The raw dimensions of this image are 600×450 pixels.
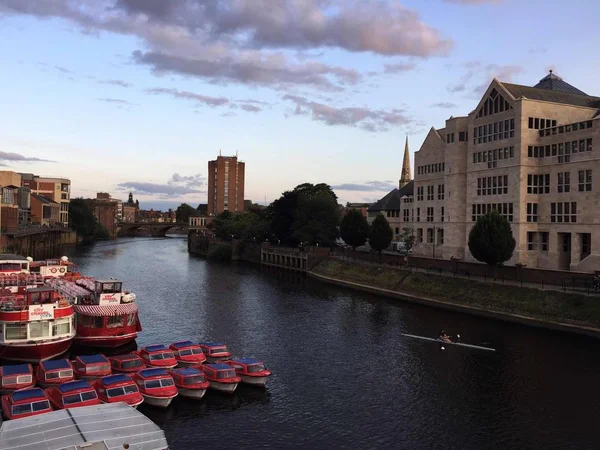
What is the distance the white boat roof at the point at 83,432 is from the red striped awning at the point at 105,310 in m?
26.9

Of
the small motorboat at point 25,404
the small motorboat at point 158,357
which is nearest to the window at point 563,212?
the small motorboat at point 158,357

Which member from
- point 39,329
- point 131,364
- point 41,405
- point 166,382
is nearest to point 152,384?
point 166,382

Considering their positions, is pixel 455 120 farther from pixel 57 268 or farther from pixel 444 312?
pixel 57 268

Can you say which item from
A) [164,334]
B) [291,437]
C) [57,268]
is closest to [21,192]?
[57,268]

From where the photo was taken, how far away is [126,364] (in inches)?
1745

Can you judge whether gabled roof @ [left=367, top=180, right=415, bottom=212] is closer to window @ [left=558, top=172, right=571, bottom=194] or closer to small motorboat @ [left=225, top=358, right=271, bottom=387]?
window @ [left=558, top=172, right=571, bottom=194]

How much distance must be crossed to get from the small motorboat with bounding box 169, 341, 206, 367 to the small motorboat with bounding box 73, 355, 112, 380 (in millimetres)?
6221

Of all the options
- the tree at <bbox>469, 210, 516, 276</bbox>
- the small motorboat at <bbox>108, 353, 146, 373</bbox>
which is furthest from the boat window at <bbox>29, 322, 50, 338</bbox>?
the tree at <bbox>469, 210, 516, 276</bbox>

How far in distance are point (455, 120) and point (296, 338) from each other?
57.0 metres

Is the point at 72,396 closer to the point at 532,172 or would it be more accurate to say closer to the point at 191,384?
the point at 191,384

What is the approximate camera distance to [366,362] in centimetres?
5259

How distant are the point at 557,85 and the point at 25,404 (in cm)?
9930

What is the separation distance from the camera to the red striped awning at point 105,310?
55125mm

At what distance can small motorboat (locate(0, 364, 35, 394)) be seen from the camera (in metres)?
39.8
